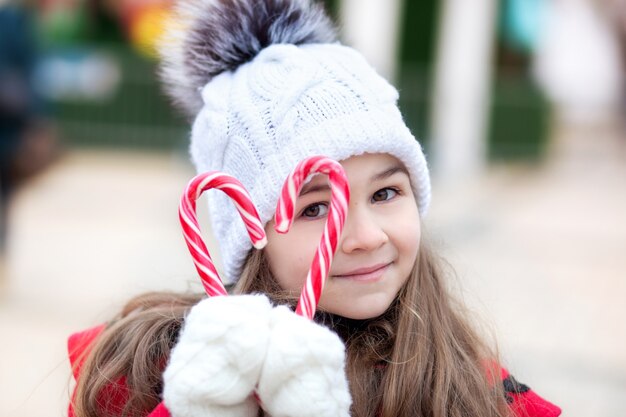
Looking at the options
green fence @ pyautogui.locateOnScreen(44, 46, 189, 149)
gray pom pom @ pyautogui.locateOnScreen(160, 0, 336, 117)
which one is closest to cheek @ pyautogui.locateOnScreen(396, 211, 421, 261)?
gray pom pom @ pyautogui.locateOnScreen(160, 0, 336, 117)

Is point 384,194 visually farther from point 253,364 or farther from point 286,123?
point 253,364

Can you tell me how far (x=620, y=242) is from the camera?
29.5ft

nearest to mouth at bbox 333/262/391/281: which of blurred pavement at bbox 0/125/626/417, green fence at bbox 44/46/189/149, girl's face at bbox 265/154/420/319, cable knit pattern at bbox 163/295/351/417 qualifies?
girl's face at bbox 265/154/420/319

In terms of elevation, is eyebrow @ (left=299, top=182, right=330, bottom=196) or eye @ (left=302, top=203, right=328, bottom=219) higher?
eyebrow @ (left=299, top=182, right=330, bottom=196)

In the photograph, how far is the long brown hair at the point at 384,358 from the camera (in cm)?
231

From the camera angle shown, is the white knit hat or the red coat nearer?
the white knit hat

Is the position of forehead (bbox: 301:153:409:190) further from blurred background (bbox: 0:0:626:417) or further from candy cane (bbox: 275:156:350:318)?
blurred background (bbox: 0:0:626:417)

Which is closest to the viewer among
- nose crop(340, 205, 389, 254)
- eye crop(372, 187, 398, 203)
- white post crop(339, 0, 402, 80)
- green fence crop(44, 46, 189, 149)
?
nose crop(340, 205, 389, 254)

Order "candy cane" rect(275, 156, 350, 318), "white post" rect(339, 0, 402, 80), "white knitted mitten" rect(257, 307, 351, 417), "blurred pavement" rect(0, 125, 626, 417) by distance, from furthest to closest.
Answer: "white post" rect(339, 0, 402, 80) < "blurred pavement" rect(0, 125, 626, 417) < "candy cane" rect(275, 156, 350, 318) < "white knitted mitten" rect(257, 307, 351, 417)

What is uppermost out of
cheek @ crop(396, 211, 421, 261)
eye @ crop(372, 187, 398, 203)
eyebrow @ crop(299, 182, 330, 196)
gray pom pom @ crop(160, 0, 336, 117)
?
gray pom pom @ crop(160, 0, 336, 117)

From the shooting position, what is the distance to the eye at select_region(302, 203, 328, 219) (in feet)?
7.54

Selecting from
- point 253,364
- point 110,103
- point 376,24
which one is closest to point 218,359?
point 253,364

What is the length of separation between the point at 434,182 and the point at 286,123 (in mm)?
9446

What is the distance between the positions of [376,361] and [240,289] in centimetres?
38
